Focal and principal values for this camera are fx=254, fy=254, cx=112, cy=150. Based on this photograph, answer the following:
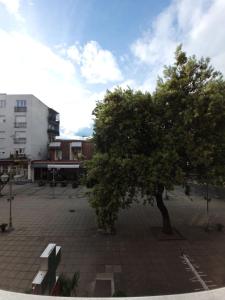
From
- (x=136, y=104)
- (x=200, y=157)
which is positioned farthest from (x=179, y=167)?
(x=136, y=104)

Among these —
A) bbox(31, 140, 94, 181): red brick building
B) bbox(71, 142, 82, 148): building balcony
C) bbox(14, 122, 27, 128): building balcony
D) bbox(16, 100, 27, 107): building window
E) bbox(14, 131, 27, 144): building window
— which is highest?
bbox(16, 100, 27, 107): building window

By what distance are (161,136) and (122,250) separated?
6166mm

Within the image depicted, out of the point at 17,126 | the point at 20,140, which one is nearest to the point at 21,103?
the point at 17,126

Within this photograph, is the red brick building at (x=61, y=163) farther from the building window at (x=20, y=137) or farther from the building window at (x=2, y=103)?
the building window at (x=2, y=103)

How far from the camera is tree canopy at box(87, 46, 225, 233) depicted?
40.3 ft

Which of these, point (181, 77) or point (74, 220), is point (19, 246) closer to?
point (74, 220)

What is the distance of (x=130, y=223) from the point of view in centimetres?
1822

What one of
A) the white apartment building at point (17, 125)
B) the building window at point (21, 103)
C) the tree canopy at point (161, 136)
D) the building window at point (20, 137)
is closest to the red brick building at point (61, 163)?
the white apartment building at point (17, 125)

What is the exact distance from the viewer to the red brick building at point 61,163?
48.5 m

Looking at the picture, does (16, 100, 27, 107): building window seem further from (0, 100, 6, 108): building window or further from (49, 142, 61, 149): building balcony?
(49, 142, 61, 149): building balcony

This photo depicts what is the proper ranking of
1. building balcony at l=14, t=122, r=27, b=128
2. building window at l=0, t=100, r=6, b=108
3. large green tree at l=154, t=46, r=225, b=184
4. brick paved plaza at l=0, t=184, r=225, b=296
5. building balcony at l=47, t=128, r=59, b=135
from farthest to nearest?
1. building balcony at l=47, t=128, r=59, b=135
2. building window at l=0, t=100, r=6, b=108
3. building balcony at l=14, t=122, r=27, b=128
4. large green tree at l=154, t=46, r=225, b=184
5. brick paved plaza at l=0, t=184, r=225, b=296

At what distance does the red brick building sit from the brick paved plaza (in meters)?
25.8

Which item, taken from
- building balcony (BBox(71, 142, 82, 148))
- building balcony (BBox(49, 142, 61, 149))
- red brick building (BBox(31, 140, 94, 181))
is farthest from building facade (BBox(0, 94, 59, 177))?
building balcony (BBox(71, 142, 82, 148))

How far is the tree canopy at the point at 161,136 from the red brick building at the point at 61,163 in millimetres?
30518
